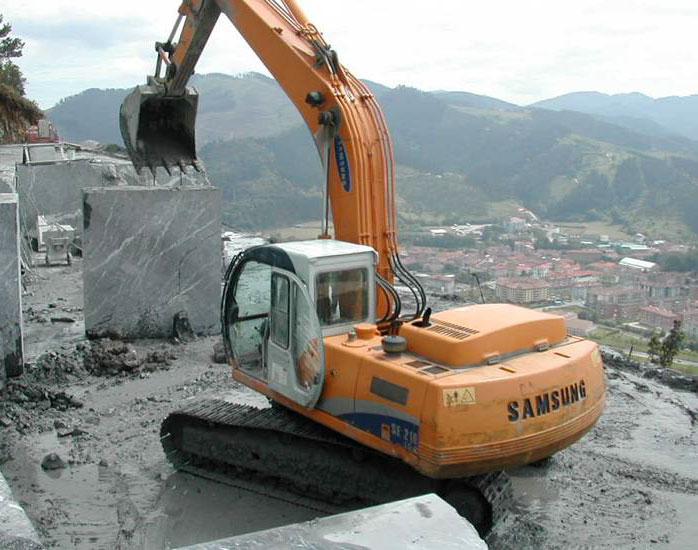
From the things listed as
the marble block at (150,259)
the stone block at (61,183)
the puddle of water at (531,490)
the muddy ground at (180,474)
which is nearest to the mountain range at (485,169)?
the stone block at (61,183)

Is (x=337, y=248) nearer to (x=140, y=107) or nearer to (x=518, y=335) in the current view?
(x=518, y=335)

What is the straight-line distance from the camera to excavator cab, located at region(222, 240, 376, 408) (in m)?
5.75

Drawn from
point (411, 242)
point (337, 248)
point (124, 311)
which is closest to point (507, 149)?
point (411, 242)

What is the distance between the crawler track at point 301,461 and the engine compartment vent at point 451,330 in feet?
3.12

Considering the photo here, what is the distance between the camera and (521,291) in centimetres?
1238

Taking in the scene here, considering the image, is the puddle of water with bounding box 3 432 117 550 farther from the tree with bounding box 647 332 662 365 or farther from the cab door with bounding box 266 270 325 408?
the tree with bounding box 647 332 662 365

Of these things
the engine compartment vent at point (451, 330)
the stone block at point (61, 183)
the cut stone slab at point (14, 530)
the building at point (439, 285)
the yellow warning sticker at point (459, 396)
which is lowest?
the building at point (439, 285)

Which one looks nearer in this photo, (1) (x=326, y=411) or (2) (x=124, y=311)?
(1) (x=326, y=411)

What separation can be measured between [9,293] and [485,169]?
34.4m

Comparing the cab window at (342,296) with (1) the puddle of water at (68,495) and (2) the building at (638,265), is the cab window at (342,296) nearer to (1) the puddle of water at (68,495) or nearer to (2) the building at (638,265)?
(1) the puddle of water at (68,495)

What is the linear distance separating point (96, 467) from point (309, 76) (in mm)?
3698

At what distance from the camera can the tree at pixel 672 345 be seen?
418 inches

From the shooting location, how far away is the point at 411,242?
76.1 ft

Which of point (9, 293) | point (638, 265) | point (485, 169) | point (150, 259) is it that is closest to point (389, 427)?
point (9, 293)
